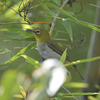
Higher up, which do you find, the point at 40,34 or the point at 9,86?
the point at 9,86

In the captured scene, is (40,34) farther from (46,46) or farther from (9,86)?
(9,86)

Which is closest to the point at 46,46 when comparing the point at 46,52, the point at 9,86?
the point at 46,52

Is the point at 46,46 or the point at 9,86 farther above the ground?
the point at 9,86

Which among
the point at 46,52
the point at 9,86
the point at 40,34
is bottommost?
the point at 46,52

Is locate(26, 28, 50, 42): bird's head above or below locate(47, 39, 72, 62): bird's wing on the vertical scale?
above

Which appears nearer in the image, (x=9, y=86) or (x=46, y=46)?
(x=9, y=86)

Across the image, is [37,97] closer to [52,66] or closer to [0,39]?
[52,66]

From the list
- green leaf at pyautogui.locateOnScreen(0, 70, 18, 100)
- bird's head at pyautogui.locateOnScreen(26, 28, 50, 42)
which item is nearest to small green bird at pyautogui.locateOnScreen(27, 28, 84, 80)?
bird's head at pyautogui.locateOnScreen(26, 28, 50, 42)

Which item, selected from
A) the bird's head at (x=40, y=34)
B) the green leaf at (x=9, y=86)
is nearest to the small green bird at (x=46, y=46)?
the bird's head at (x=40, y=34)

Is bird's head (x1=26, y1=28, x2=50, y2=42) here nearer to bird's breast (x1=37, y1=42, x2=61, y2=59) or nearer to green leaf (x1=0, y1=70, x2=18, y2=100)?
bird's breast (x1=37, y1=42, x2=61, y2=59)

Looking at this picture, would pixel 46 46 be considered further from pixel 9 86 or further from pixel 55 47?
pixel 9 86

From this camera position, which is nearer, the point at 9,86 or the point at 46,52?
the point at 9,86

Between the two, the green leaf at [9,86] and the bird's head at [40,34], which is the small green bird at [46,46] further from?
the green leaf at [9,86]

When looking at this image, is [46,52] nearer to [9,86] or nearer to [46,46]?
[46,46]
